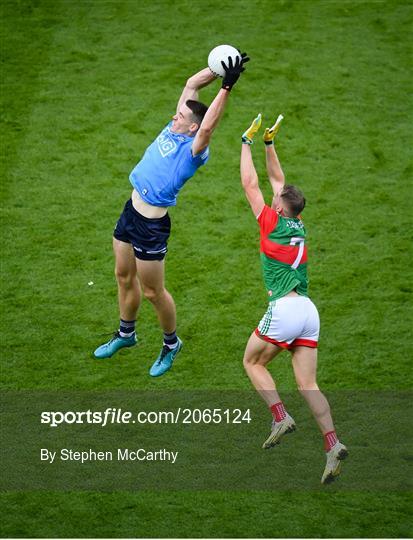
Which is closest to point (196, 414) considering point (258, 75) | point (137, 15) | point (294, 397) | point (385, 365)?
point (294, 397)

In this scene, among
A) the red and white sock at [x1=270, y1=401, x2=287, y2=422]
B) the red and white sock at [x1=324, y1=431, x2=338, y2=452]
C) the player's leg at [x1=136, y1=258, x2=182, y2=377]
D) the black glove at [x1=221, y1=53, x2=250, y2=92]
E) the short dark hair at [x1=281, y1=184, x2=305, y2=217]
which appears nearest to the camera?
the black glove at [x1=221, y1=53, x2=250, y2=92]

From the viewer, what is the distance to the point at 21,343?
12891mm

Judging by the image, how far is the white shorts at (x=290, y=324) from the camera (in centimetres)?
1040

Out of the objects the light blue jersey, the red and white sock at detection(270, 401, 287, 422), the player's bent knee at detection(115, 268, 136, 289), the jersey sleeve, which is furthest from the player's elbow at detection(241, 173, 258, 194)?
the red and white sock at detection(270, 401, 287, 422)

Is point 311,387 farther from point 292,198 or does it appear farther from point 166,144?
point 166,144

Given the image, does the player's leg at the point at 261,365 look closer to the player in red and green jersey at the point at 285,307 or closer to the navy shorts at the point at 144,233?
the player in red and green jersey at the point at 285,307

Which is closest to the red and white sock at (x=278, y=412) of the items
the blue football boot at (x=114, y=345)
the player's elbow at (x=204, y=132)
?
the blue football boot at (x=114, y=345)

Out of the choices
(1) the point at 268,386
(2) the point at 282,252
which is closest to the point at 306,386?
(1) the point at 268,386

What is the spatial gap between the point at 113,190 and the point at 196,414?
13.5 ft

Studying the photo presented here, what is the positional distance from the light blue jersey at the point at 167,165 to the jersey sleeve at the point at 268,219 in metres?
0.90

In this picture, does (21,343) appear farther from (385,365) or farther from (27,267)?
(385,365)

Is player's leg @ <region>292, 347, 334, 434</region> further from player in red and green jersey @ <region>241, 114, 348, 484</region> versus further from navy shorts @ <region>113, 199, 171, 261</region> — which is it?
navy shorts @ <region>113, 199, 171, 261</region>

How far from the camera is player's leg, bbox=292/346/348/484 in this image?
34.1 feet

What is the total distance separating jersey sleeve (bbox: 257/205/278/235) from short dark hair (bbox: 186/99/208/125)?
3.65ft
